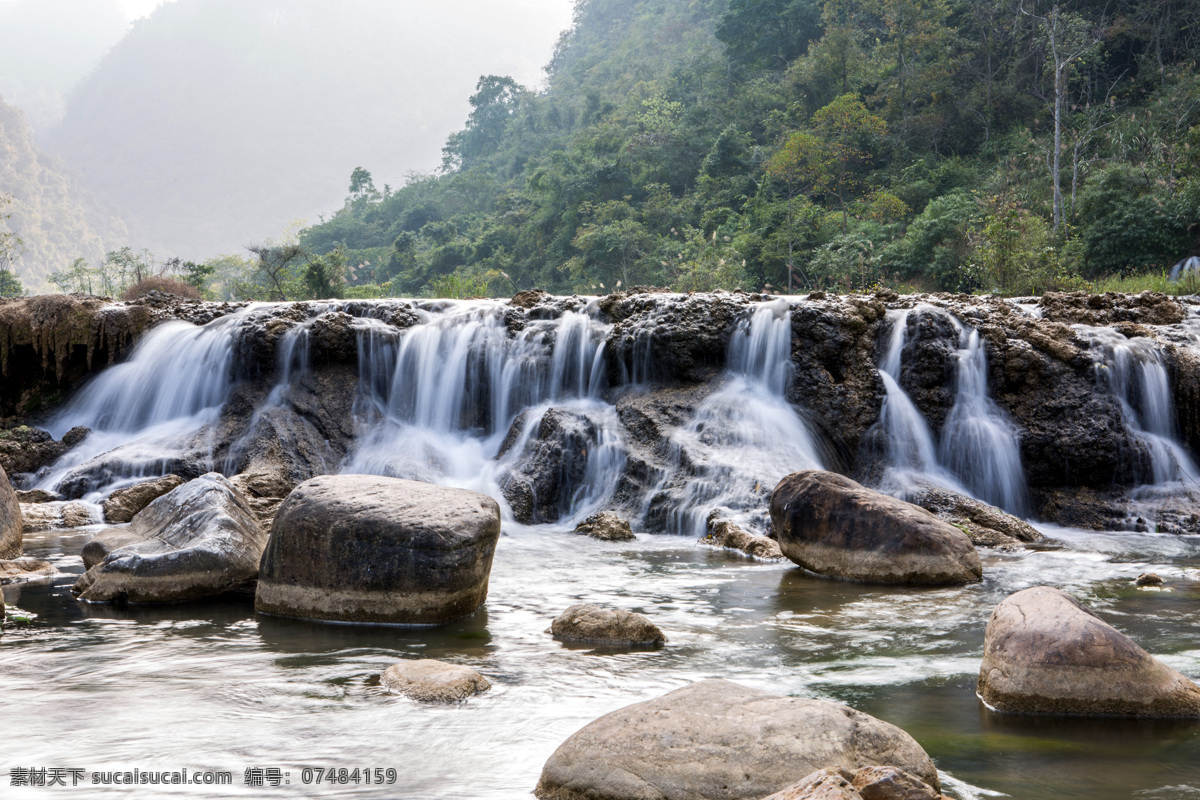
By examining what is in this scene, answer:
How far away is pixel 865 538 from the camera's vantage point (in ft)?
22.8

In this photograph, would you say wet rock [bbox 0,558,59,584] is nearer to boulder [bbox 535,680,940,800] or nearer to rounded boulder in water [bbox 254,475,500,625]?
rounded boulder in water [bbox 254,475,500,625]

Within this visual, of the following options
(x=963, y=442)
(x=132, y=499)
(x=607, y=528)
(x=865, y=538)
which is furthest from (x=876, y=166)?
(x=132, y=499)

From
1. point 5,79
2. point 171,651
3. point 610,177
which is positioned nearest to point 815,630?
point 171,651

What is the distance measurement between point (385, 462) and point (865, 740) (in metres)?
10.2

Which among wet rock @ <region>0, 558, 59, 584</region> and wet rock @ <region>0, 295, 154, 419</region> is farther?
wet rock @ <region>0, 295, 154, 419</region>

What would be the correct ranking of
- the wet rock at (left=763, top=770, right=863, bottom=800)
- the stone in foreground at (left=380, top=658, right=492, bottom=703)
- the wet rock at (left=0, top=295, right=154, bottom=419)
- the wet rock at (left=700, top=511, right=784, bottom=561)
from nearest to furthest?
the wet rock at (left=763, top=770, right=863, bottom=800) < the stone in foreground at (left=380, top=658, right=492, bottom=703) < the wet rock at (left=700, top=511, right=784, bottom=561) < the wet rock at (left=0, top=295, right=154, bottom=419)

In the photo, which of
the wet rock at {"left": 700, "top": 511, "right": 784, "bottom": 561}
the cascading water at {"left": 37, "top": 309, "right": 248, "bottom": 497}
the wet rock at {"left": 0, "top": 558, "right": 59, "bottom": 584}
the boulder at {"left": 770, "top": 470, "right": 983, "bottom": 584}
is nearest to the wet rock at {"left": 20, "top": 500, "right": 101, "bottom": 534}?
the cascading water at {"left": 37, "top": 309, "right": 248, "bottom": 497}

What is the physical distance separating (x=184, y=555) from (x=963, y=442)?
916cm

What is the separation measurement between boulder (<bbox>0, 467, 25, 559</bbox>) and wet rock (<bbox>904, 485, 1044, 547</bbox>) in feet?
27.5

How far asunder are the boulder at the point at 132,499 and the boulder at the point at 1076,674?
30.1 ft

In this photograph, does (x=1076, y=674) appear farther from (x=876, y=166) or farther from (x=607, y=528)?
(x=876, y=166)

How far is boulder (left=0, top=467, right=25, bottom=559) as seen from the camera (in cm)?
751

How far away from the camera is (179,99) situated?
180 m

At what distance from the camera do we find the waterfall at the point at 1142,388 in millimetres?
11164
